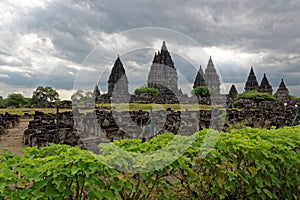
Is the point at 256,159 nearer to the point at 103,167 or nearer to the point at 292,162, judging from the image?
the point at 292,162

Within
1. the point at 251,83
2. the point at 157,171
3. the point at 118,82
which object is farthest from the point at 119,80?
the point at 251,83

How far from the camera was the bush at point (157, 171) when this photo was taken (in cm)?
238

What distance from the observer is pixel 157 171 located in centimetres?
296

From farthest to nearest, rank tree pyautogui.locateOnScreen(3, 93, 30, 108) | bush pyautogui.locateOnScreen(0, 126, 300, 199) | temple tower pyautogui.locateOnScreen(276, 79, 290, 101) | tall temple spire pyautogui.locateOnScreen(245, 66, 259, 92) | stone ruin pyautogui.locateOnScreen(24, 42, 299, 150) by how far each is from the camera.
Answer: tall temple spire pyautogui.locateOnScreen(245, 66, 259, 92)
temple tower pyautogui.locateOnScreen(276, 79, 290, 101)
tree pyautogui.locateOnScreen(3, 93, 30, 108)
stone ruin pyautogui.locateOnScreen(24, 42, 299, 150)
bush pyautogui.locateOnScreen(0, 126, 300, 199)

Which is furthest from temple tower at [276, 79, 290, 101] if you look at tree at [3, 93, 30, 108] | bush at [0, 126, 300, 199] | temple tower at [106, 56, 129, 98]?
bush at [0, 126, 300, 199]

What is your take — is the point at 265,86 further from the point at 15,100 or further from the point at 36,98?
the point at 15,100

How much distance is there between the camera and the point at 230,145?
11.8ft

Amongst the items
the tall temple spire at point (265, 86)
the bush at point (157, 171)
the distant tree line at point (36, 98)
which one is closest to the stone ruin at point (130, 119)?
the bush at point (157, 171)

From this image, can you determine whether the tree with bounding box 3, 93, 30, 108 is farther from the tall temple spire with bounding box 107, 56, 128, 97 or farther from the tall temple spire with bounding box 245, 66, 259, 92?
the tall temple spire with bounding box 107, 56, 128, 97

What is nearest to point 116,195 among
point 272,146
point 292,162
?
point 272,146

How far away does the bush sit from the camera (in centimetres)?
238

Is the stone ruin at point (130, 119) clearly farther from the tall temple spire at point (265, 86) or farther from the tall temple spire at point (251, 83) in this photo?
the tall temple spire at point (251, 83)

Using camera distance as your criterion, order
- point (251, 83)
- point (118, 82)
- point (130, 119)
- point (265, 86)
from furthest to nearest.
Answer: point (251, 83) < point (265, 86) < point (130, 119) < point (118, 82)

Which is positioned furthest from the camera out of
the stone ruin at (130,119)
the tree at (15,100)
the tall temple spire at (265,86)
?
the tall temple spire at (265,86)
